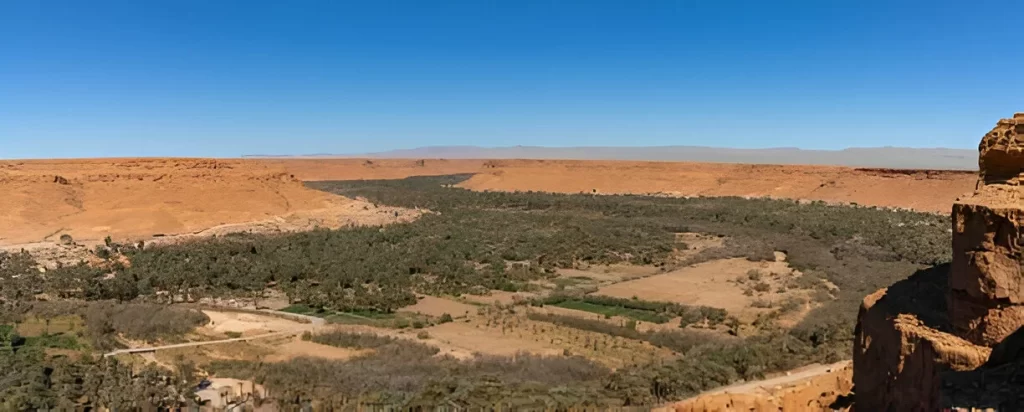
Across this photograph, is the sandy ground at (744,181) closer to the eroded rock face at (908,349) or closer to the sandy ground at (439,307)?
the sandy ground at (439,307)

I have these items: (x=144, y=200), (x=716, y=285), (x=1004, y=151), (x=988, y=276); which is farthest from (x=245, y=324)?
(x=144, y=200)

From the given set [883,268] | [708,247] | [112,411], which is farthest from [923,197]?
[112,411]

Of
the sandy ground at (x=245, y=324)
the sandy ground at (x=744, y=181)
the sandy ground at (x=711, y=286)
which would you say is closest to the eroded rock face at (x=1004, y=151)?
the sandy ground at (x=711, y=286)

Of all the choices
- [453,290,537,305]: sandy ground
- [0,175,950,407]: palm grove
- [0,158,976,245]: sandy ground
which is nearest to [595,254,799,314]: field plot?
[0,175,950,407]: palm grove

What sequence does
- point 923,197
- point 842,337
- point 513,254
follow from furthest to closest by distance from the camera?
1. point 923,197
2. point 513,254
3. point 842,337

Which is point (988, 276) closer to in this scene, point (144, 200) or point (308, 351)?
point (308, 351)

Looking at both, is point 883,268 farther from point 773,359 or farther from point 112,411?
point 112,411
